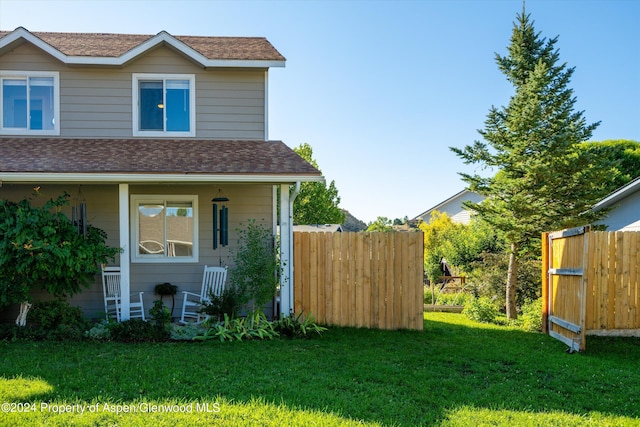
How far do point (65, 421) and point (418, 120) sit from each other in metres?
15.8

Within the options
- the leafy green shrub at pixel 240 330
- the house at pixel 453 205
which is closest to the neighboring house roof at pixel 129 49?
the leafy green shrub at pixel 240 330

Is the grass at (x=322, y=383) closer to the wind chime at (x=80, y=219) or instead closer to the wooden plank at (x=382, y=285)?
the wooden plank at (x=382, y=285)

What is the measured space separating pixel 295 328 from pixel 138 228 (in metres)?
4.12

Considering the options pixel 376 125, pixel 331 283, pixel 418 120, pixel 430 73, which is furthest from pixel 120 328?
pixel 376 125

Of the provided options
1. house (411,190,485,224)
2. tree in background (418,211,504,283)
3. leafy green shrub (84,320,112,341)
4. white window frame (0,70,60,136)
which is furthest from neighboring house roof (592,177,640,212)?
house (411,190,485,224)

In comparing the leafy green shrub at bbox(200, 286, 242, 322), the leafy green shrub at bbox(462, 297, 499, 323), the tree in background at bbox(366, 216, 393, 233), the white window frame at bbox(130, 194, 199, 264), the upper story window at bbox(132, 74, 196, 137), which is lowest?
the leafy green shrub at bbox(462, 297, 499, 323)

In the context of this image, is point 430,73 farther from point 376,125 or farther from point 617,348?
point 617,348

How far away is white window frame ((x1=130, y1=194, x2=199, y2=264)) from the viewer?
10578mm

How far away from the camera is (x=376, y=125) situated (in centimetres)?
2077

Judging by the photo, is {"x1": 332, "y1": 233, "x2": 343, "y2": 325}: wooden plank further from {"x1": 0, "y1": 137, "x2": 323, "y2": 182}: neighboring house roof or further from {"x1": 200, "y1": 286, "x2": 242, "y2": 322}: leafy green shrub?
{"x1": 200, "y1": 286, "x2": 242, "y2": 322}: leafy green shrub

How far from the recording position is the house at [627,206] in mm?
14578

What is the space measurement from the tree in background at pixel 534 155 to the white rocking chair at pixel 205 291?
6.06m

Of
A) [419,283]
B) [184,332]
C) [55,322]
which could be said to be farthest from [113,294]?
[419,283]

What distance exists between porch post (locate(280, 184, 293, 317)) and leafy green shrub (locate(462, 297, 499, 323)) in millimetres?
4882
